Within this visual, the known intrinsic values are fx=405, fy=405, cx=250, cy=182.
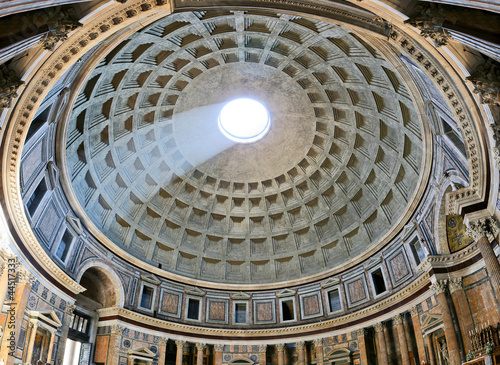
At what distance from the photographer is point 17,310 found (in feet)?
57.9

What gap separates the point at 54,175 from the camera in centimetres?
2212

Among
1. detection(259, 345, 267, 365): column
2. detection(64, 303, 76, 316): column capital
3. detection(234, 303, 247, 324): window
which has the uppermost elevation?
detection(234, 303, 247, 324): window

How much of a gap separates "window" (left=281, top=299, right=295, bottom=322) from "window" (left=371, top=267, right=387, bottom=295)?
22.1 feet

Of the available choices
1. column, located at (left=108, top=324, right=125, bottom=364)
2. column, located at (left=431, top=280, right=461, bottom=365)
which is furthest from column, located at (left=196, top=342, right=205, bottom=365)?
column, located at (left=431, top=280, right=461, bottom=365)

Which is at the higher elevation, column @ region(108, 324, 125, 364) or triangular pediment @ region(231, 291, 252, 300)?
triangular pediment @ region(231, 291, 252, 300)

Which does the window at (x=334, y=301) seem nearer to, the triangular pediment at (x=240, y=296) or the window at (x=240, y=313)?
the triangular pediment at (x=240, y=296)

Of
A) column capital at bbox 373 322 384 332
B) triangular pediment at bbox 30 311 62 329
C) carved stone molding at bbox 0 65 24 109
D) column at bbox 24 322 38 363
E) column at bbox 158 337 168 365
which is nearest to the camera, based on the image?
carved stone molding at bbox 0 65 24 109

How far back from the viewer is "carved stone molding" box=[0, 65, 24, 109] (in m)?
10.8

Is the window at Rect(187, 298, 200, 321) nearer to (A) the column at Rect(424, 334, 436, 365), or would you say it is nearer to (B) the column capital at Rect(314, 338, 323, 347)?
A: (B) the column capital at Rect(314, 338, 323, 347)

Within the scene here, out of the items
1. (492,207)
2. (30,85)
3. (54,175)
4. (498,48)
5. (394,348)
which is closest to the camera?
(498,48)

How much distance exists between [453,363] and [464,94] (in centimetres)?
1230

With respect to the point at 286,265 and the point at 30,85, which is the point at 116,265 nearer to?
the point at 286,265

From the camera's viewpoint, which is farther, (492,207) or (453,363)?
(453,363)

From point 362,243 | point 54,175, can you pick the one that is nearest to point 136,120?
point 54,175
